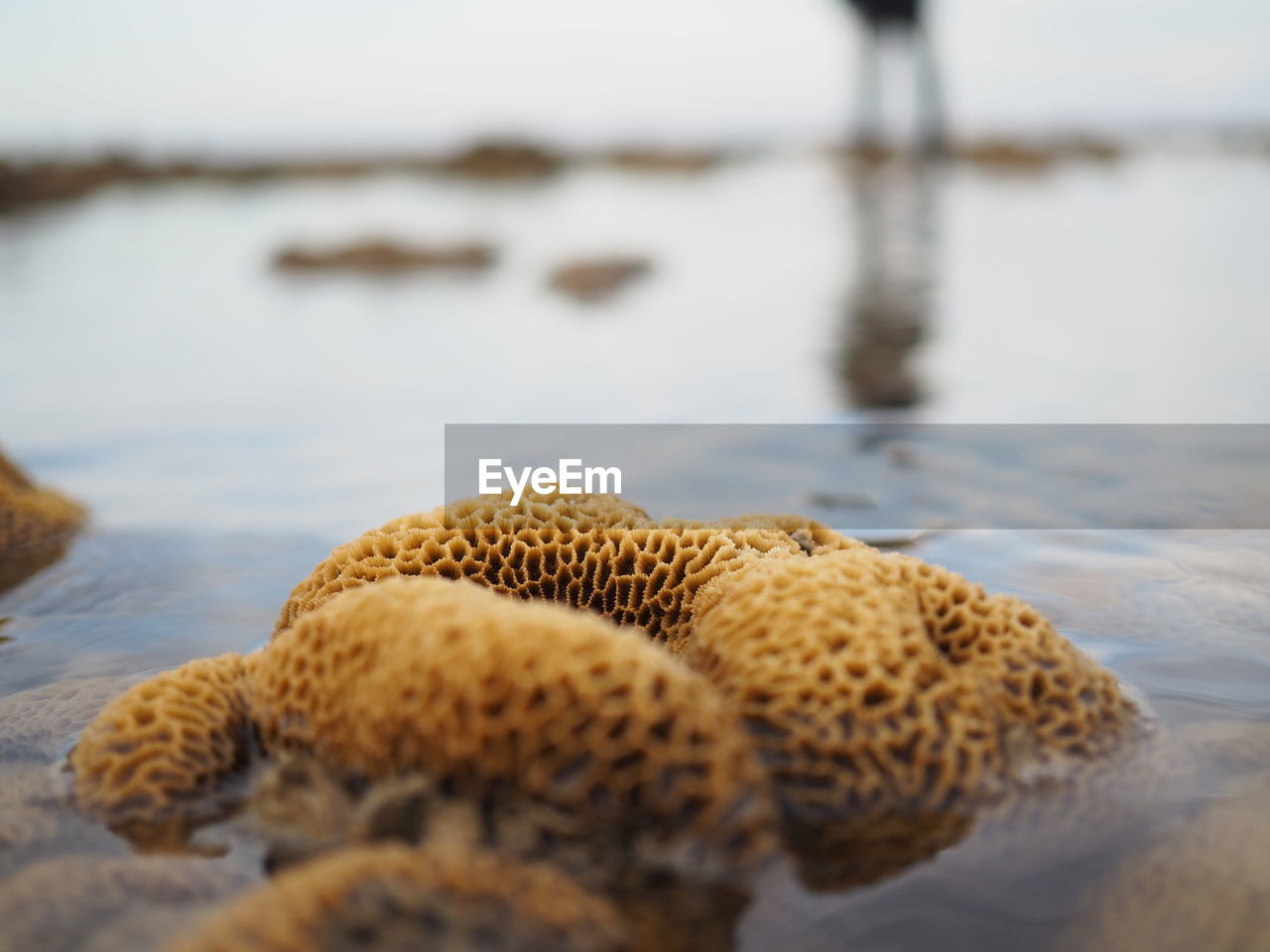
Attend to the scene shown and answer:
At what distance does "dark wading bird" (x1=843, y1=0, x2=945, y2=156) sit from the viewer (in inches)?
813

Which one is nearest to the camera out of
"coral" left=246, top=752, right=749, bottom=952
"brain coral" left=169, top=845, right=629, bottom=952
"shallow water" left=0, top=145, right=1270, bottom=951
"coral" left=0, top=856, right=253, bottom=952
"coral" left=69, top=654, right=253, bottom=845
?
"brain coral" left=169, top=845, right=629, bottom=952

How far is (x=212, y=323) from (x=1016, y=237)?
1039 cm

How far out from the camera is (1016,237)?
16281mm

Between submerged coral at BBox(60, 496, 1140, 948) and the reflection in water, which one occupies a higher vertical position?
the reflection in water

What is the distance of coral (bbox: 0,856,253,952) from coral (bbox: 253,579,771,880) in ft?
1.18

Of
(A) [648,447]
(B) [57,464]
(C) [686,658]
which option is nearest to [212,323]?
(B) [57,464]

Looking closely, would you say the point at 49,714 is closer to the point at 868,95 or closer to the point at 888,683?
the point at 888,683

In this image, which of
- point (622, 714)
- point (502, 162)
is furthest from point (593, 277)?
point (502, 162)

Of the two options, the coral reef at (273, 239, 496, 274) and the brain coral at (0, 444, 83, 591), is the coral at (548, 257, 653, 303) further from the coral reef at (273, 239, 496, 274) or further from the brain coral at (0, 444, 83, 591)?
the brain coral at (0, 444, 83, 591)

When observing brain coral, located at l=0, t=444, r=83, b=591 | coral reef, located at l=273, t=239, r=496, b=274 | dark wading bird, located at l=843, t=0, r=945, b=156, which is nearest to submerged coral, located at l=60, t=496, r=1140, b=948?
brain coral, located at l=0, t=444, r=83, b=591

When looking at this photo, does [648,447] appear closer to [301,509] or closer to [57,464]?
[301,509]

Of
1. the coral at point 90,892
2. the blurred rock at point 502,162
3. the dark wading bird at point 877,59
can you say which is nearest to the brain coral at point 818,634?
the coral at point 90,892

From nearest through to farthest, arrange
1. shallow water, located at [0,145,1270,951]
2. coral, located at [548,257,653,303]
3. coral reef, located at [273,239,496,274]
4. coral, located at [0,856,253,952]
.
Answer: coral, located at [0,856,253,952] → shallow water, located at [0,145,1270,951] → coral, located at [548,257,653,303] → coral reef, located at [273,239,496,274]

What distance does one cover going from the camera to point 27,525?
4.72 meters
